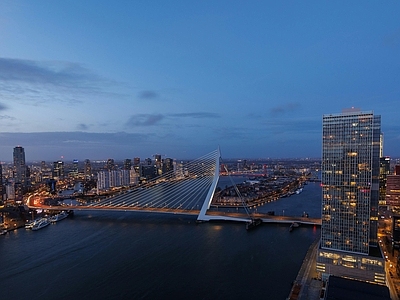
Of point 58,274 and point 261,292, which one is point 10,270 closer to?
point 58,274

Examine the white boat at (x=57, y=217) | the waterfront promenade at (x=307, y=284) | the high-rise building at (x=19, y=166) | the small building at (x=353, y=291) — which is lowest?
the white boat at (x=57, y=217)

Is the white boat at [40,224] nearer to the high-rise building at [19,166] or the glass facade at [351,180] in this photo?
the glass facade at [351,180]

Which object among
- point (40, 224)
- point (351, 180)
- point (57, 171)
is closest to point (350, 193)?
point (351, 180)

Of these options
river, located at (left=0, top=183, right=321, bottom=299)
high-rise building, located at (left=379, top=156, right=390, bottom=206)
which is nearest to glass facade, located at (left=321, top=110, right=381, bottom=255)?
river, located at (left=0, top=183, right=321, bottom=299)

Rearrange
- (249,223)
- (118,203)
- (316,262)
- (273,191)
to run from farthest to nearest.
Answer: (273,191) → (118,203) → (249,223) → (316,262)

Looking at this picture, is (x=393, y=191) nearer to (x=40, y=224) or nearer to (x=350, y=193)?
(x=350, y=193)

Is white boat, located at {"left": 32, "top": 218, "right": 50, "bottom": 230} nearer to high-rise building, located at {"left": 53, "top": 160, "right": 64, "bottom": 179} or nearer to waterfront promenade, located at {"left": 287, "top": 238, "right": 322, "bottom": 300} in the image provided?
waterfront promenade, located at {"left": 287, "top": 238, "right": 322, "bottom": 300}

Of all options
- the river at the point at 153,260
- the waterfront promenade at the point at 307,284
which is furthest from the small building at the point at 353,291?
the river at the point at 153,260

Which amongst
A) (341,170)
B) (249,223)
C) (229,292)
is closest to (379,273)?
(341,170)
